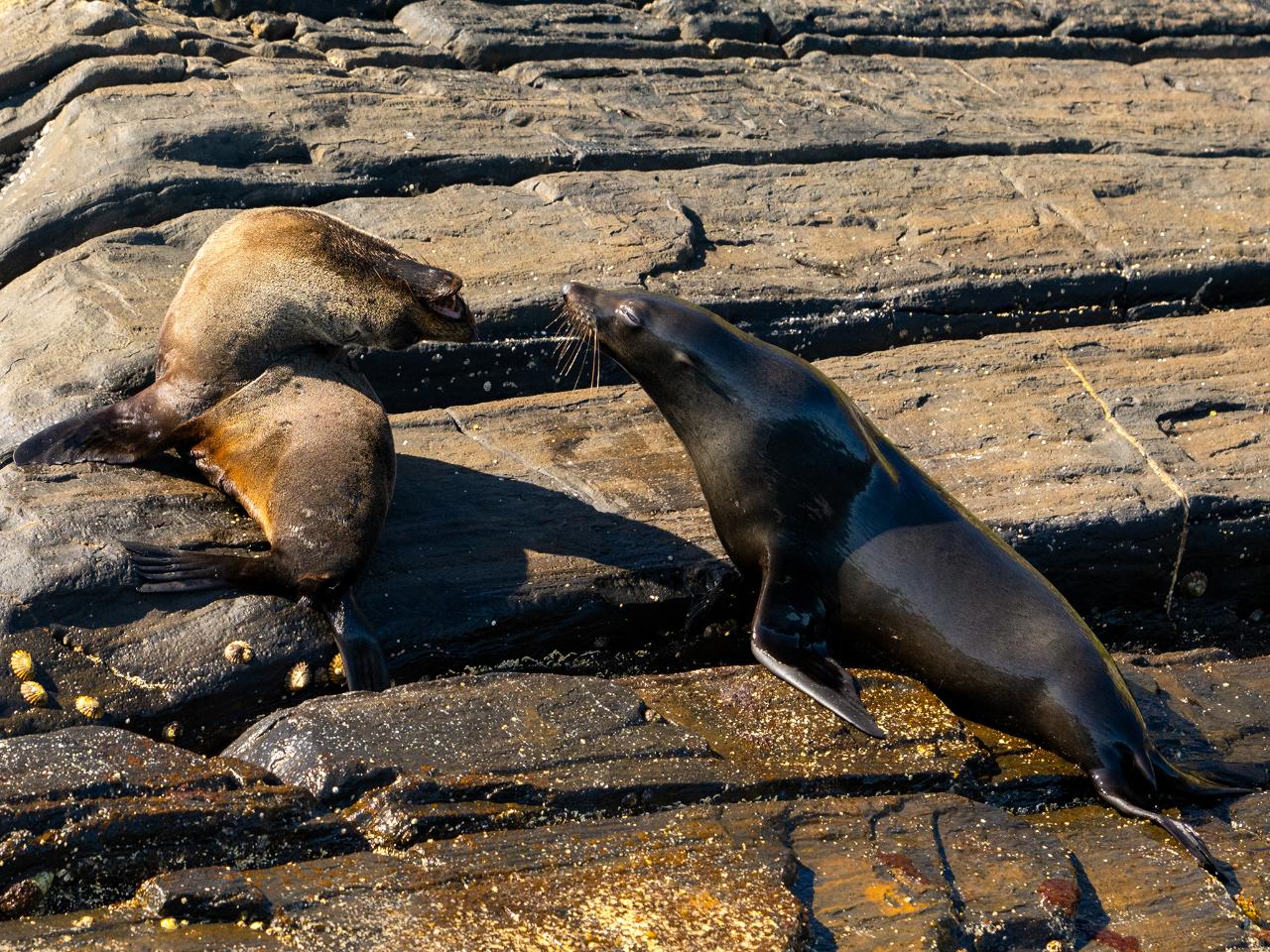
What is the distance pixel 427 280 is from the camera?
5.62m

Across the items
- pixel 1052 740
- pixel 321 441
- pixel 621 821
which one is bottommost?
pixel 1052 740

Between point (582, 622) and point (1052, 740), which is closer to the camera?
point (1052, 740)

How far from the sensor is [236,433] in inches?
211

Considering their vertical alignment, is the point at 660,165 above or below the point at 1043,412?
above

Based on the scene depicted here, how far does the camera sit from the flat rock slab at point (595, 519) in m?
4.70

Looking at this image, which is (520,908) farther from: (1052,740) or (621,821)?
(1052,740)

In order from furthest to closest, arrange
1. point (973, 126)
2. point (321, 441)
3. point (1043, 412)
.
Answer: point (973, 126), point (1043, 412), point (321, 441)

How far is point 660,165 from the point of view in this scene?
27.8 ft

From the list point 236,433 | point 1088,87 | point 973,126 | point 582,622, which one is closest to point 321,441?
point 236,433

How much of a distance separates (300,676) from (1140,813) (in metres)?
2.56

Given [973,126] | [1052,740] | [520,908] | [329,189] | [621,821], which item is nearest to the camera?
[520,908]

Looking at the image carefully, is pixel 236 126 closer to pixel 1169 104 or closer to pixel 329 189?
pixel 329 189

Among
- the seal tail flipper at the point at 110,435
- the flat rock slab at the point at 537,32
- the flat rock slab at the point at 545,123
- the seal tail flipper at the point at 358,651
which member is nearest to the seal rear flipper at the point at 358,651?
the seal tail flipper at the point at 358,651

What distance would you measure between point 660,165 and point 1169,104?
4.14 meters
